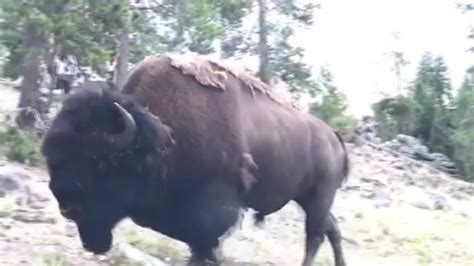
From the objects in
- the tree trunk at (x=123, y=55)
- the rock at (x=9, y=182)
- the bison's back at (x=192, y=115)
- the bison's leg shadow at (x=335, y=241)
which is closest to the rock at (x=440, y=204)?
the tree trunk at (x=123, y=55)

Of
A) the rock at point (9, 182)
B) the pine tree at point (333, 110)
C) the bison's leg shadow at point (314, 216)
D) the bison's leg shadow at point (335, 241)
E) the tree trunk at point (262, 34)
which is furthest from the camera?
the tree trunk at point (262, 34)

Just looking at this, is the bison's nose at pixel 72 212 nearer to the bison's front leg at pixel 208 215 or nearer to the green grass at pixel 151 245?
the bison's front leg at pixel 208 215

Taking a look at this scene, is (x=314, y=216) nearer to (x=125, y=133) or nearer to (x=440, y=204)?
(x=125, y=133)

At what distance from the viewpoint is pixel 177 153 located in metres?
6.92

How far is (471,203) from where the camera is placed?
17.0m

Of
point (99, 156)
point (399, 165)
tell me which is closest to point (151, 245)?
point (99, 156)

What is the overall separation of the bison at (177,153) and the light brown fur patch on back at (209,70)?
11mm

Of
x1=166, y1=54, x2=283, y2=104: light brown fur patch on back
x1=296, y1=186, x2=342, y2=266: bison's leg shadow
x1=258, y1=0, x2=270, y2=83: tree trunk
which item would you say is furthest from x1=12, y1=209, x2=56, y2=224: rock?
x1=258, y1=0, x2=270, y2=83: tree trunk

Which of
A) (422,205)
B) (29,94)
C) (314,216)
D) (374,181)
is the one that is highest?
(314,216)

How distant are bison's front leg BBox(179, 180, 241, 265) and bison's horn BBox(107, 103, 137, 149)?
2.59 ft

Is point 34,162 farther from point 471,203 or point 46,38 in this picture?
point 471,203

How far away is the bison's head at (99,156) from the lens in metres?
6.42

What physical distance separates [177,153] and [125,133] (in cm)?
55

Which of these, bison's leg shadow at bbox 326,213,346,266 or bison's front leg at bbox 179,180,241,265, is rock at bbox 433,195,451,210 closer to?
bison's leg shadow at bbox 326,213,346,266
